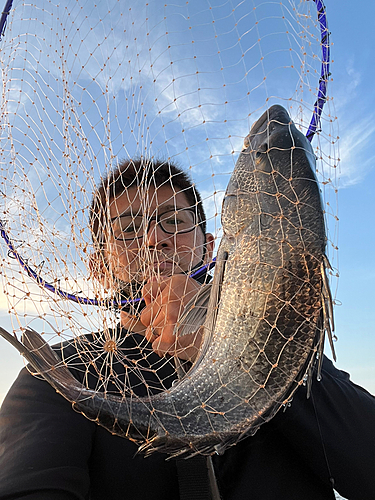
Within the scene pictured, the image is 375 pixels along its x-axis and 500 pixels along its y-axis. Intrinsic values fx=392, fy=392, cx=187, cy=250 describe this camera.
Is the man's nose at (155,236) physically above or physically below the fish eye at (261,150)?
below

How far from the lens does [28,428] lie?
7.12 feet

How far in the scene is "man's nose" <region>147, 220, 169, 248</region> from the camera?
2.42 m

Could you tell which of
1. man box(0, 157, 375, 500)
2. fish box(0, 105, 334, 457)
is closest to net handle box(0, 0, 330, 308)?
man box(0, 157, 375, 500)

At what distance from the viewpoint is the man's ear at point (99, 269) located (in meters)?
2.36

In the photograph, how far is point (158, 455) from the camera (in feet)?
7.51

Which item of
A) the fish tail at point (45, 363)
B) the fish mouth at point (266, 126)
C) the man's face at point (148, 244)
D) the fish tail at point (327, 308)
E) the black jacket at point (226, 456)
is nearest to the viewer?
the fish tail at point (45, 363)

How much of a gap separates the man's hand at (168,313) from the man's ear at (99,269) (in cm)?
25

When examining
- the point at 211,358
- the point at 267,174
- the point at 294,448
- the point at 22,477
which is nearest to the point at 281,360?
the point at 211,358

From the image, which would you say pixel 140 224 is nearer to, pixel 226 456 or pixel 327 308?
pixel 327 308

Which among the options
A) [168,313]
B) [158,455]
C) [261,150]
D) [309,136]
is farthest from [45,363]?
[309,136]

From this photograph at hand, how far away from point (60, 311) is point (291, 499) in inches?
65.1

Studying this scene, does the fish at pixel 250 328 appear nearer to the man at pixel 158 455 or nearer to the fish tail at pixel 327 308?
the fish tail at pixel 327 308

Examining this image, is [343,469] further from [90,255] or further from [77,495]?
[90,255]

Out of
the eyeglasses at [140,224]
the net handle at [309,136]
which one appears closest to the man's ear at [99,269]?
the net handle at [309,136]
